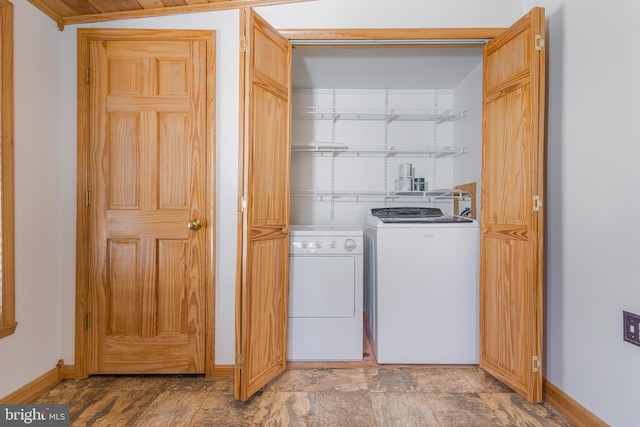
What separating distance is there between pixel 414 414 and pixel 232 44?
224cm

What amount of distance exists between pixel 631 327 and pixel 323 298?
1506mm

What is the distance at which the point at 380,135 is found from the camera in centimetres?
326

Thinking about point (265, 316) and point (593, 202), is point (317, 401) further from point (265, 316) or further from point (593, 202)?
point (593, 202)

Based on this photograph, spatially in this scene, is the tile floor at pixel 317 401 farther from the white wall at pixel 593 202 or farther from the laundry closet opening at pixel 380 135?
the laundry closet opening at pixel 380 135

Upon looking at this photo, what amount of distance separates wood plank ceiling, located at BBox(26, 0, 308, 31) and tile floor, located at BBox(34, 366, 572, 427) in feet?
6.85

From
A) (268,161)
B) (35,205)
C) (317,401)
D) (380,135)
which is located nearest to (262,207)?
(268,161)

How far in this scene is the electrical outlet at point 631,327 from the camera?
4.59 feet

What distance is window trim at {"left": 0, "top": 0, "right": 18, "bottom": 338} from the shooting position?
1.75 meters

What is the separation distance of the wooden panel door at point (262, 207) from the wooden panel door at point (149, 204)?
37cm

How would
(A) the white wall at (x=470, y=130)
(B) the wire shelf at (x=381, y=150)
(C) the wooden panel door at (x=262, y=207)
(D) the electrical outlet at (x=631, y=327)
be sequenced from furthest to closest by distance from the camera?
(B) the wire shelf at (x=381, y=150)
(A) the white wall at (x=470, y=130)
(C) the wooden panel door at (x=262, y=207)
(D) the electrical outlet at (x=631, y=327)

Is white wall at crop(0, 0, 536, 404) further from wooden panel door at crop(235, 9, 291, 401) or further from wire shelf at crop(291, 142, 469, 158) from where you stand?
wire shelf at crop(291, 142, 469, 158)

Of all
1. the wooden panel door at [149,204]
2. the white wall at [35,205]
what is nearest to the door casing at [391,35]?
the wooden panel door at [149,204]

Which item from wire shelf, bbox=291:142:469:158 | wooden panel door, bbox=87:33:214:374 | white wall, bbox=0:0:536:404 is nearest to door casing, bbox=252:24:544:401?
white wall, bbox=0:0:536:404

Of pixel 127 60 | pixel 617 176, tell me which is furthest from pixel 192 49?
pixel 617 176
